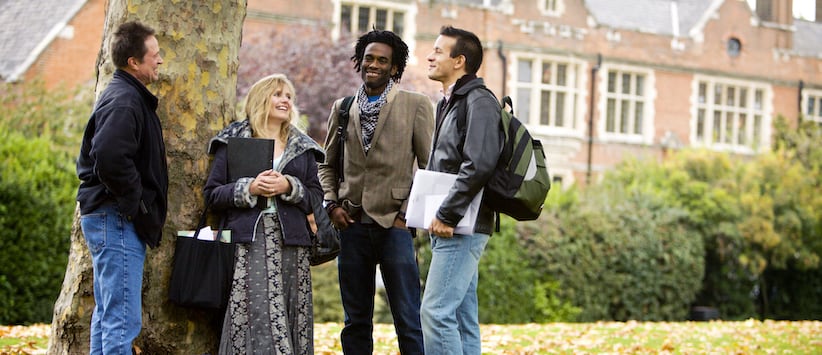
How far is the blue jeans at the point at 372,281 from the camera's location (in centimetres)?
536

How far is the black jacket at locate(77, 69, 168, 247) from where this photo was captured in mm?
4492

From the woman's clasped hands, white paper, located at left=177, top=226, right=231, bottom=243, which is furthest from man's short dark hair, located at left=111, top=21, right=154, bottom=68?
white paper, located at left=177, top=226, right=231, bottom=243

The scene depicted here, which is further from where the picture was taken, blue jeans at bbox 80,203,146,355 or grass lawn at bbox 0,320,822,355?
grass lawn at bbox 0,320,822,355

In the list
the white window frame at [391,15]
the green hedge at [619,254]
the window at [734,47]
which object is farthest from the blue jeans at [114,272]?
the window at [734,47]

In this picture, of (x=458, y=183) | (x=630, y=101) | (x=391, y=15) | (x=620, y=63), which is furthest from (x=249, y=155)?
(x=630, y=101)

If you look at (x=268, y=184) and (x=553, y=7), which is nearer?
(x=268, y=184)

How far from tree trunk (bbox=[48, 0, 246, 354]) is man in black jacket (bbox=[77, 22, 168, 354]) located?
21.1 inches

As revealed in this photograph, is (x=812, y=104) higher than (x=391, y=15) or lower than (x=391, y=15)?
lower

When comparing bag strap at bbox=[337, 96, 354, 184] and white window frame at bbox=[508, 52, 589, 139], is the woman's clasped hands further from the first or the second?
white window frame at bbox=[508, 52, 589, 139]

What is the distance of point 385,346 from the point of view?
8.05 m

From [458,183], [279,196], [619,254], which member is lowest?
[619,254]

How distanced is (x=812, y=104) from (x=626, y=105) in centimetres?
679

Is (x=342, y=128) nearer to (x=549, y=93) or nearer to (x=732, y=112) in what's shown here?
(x=549, y=93)

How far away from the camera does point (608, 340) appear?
960 centimetres
